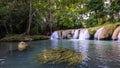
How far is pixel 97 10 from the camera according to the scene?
32312 mm

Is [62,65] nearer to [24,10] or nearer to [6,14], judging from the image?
[6,14]

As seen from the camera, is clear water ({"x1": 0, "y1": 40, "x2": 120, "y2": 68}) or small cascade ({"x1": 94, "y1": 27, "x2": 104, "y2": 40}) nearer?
clear water ({"x1": 0, "y1": 40, "x2": 120, "y2": 68})

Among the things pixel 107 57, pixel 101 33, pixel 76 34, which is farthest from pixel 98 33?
pixel 107 57

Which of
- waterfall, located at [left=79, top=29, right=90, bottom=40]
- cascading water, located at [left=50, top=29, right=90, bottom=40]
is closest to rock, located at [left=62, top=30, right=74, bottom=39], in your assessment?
cascading water, located at [left=50, top=29, right=90, bottom=40]

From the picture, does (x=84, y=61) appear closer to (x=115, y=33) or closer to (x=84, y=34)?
(x=115, y=33)

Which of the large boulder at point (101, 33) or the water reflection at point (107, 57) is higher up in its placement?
the large boulder at point (101, 33)

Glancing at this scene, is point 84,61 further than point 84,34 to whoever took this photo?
No

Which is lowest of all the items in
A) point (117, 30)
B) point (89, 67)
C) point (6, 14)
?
point (89, 67)

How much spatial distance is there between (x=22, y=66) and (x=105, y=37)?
17542mm

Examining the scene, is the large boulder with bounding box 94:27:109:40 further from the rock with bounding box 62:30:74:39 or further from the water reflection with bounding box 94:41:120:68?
the water reflection with bounding box 94:41:120:68

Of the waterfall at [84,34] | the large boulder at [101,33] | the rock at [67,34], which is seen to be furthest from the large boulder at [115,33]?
the rock at [67,34]

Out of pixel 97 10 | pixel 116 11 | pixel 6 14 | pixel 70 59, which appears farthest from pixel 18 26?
pixel 70 59

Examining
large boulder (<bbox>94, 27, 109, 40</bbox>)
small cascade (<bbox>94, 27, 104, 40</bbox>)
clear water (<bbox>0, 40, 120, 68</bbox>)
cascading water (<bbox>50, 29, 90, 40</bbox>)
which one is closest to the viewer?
clear water (<bbox>0, 40, 120, 68</bbox>)

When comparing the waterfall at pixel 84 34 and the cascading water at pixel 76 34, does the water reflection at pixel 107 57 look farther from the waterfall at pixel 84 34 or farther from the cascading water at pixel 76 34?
the cascading water at pixel 76 34
